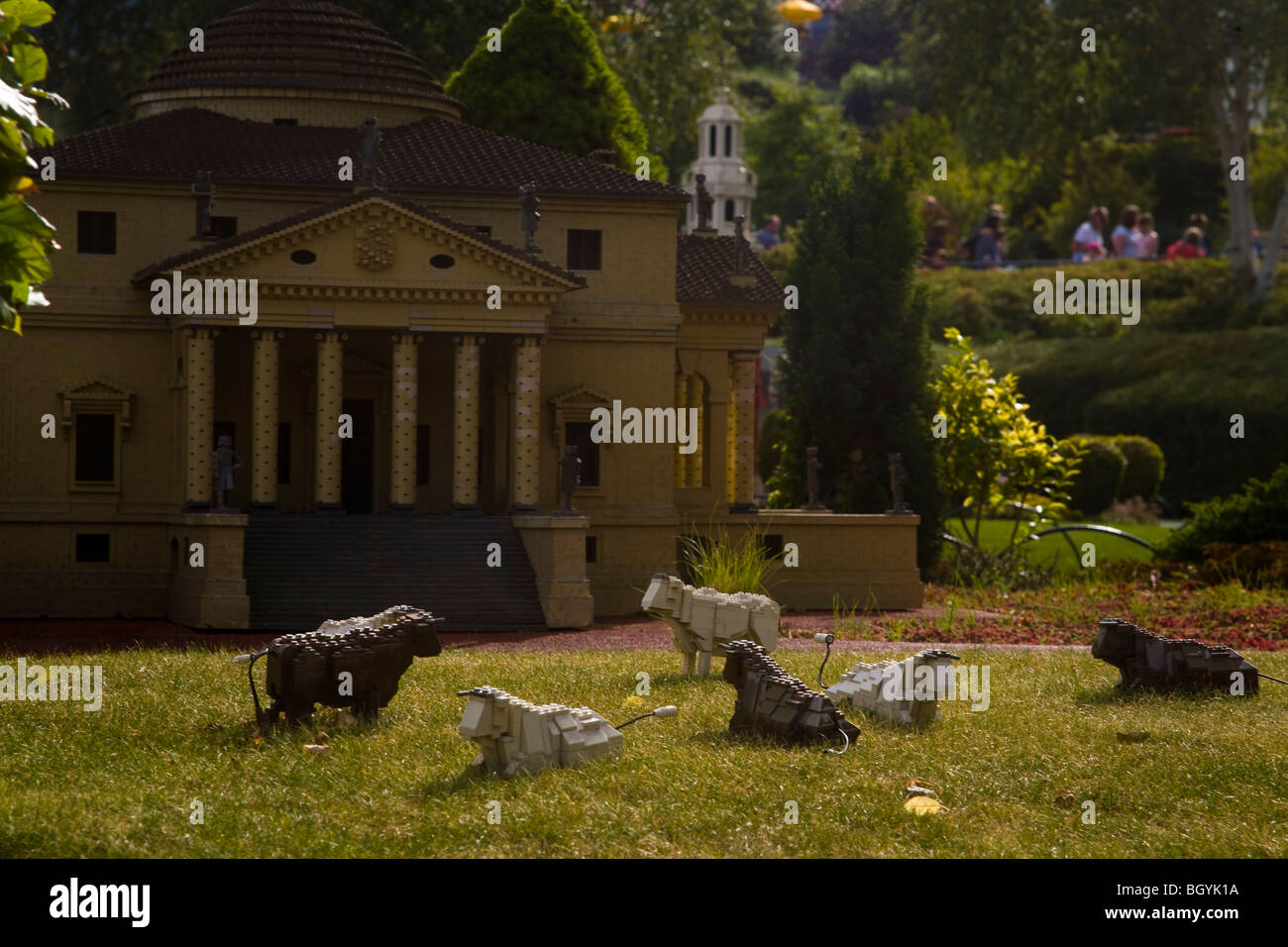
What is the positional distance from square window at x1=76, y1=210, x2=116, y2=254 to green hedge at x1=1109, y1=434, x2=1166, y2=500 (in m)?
31.6

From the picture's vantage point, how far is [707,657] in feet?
69.3

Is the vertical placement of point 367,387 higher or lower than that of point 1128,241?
lower

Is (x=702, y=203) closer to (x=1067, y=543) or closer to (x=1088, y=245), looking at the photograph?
(x=1067, y=543)

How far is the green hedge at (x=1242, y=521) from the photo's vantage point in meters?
37.8

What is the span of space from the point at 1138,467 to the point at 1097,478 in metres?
2.59

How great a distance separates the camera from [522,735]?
14.3 meters

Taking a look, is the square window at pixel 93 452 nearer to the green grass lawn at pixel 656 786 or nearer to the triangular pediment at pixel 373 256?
the triangular pediment at pixel 373 256

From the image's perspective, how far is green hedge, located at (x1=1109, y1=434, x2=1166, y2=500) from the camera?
5538 cm

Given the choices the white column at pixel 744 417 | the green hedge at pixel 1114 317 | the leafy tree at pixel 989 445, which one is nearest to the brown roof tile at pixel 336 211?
the white column at pixel 744 417

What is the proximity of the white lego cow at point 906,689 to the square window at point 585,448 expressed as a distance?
67.3 ft

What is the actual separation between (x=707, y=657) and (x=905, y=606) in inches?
665

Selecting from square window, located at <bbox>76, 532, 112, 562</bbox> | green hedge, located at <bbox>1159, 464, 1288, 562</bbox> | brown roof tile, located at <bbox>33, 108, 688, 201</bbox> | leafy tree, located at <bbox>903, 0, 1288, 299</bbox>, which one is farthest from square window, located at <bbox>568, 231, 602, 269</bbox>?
leafy tree, located at <bbox>903, 0, 1288, 299</bbox>

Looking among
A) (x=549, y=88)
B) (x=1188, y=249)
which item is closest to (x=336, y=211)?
(x=549, y=88)

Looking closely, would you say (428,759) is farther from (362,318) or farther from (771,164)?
(771,164)
